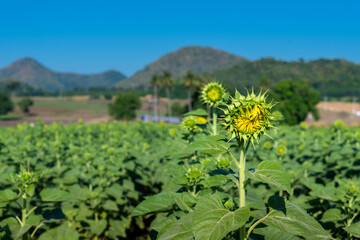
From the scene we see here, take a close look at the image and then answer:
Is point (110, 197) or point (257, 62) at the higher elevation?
point (257, 62)

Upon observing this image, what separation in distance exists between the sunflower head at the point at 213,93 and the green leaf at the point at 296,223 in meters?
1.13

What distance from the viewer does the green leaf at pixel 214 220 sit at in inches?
61.1

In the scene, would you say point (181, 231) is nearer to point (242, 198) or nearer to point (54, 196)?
point (242, 198)

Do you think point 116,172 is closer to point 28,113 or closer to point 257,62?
point 28,113

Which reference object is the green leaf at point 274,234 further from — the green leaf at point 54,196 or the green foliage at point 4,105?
the green foliage at point 4,105

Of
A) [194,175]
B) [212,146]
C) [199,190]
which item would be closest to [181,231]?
[212,146]

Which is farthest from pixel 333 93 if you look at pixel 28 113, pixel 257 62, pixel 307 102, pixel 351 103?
pixel 28 113

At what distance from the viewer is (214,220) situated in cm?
162

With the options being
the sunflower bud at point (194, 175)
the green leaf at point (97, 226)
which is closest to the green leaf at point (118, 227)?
the green leaf at point (97, 226)

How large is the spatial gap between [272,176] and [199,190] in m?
1.11

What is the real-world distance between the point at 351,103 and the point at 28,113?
111 metres

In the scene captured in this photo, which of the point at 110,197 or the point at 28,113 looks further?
the point at 28,113

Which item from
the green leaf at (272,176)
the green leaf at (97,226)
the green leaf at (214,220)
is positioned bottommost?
the green leaf at (97,226)

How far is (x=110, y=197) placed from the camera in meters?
5.43
